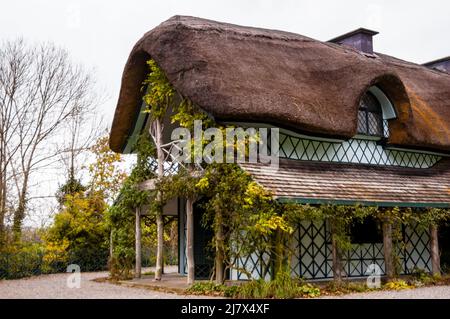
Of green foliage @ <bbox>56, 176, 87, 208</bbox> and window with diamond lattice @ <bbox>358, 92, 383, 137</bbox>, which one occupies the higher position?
window with diamond lattice @ <bbox>358, 92, 383, 137</bbox>

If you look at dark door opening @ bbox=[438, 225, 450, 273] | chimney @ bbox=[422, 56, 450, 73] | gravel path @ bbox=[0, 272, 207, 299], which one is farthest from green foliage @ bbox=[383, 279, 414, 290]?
chimney @ bbox=[422, 56, 450, 73]

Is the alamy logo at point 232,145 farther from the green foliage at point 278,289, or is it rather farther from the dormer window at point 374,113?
the dormer window at point 374,113

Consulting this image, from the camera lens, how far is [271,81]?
14.1 m

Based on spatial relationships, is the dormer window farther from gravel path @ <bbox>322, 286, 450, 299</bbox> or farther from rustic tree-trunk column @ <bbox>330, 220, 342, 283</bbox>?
gravel path @ <bbox>322, 286, 450, 299</bbox>

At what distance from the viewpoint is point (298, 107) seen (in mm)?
13727

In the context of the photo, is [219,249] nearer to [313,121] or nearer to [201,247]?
[201,247]

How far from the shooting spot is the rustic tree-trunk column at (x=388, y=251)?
547 inches

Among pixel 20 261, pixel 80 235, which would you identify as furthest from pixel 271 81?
pixel 80 235

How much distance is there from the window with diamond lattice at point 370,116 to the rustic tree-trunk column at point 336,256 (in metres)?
4.61

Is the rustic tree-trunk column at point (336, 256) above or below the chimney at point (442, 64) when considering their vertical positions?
below

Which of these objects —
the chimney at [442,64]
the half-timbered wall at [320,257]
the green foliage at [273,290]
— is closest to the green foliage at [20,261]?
the half-timbered wall at [320,257]

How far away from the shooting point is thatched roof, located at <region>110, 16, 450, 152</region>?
43.2 ft

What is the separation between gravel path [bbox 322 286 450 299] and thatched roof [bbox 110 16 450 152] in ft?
13.6

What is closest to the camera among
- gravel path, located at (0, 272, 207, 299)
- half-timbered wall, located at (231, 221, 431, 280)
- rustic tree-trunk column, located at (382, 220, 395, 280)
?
gravel path, located at (0, 272, 207, 299)
